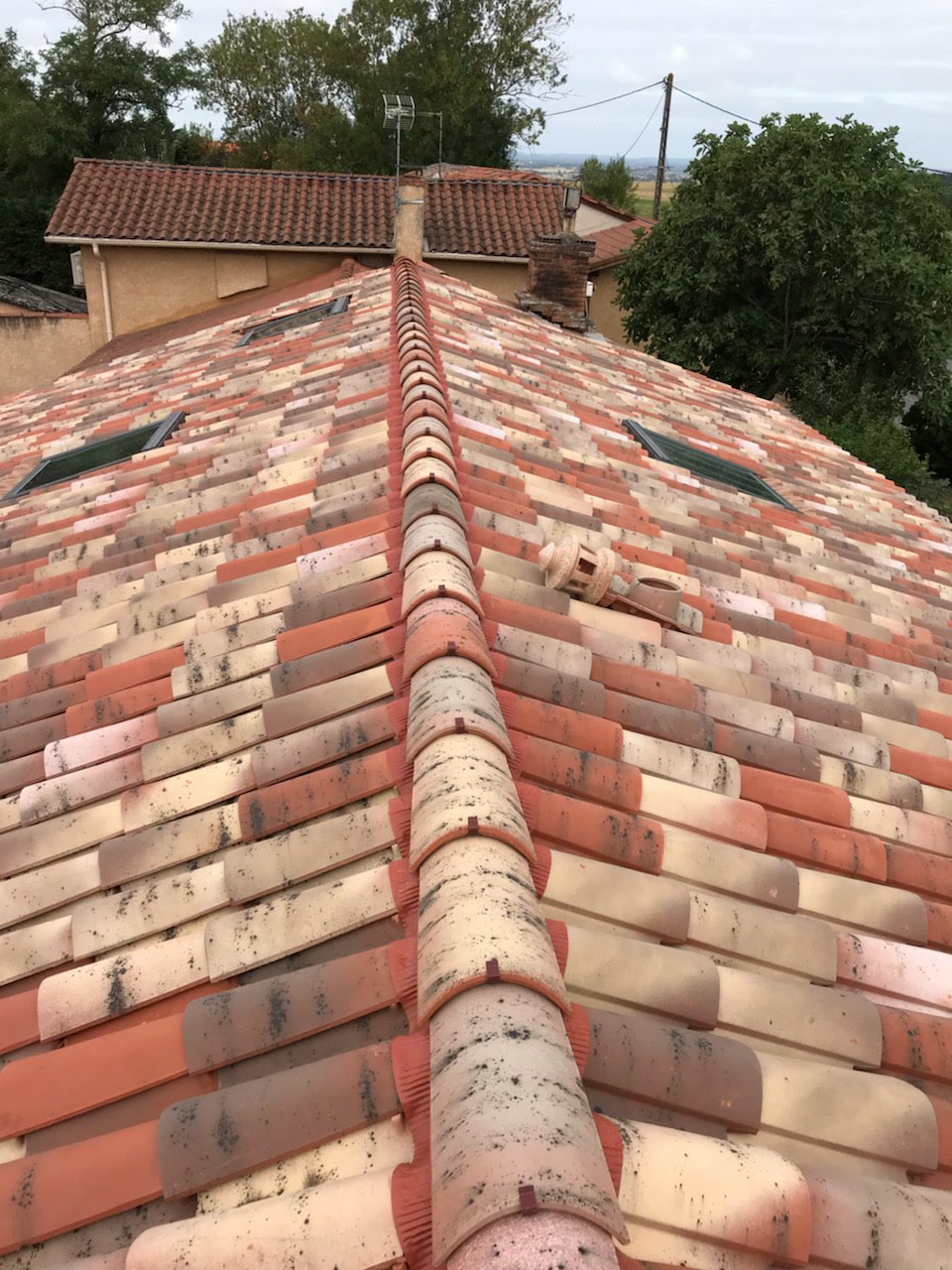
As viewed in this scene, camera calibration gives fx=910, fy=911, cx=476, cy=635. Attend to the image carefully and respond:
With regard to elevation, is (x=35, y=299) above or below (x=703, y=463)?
below

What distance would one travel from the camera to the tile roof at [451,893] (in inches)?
62.1

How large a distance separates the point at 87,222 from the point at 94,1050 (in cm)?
1707

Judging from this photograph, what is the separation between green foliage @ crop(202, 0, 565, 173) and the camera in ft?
117

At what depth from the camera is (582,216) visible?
27734 mm

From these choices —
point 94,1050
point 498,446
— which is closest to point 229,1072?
point 94,1050

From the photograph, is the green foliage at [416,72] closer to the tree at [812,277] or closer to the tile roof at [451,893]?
the tree at [812,277]

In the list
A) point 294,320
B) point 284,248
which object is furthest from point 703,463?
point 284,248

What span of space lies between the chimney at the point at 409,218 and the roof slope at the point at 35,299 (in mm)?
10395

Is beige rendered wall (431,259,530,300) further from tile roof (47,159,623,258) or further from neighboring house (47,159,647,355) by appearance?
tile roof (47,159,623,258)

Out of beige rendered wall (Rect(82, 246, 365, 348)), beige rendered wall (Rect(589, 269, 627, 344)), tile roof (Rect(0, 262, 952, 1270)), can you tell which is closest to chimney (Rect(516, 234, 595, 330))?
Answer: beige rendered wall (Rect(82, 246, 365, 348))

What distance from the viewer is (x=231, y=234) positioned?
16109 millimetres

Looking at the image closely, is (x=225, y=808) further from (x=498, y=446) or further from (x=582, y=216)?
(x=582, y=216)

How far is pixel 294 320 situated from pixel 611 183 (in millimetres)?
39421

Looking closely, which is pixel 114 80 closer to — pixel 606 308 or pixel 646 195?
pixel 606 308
